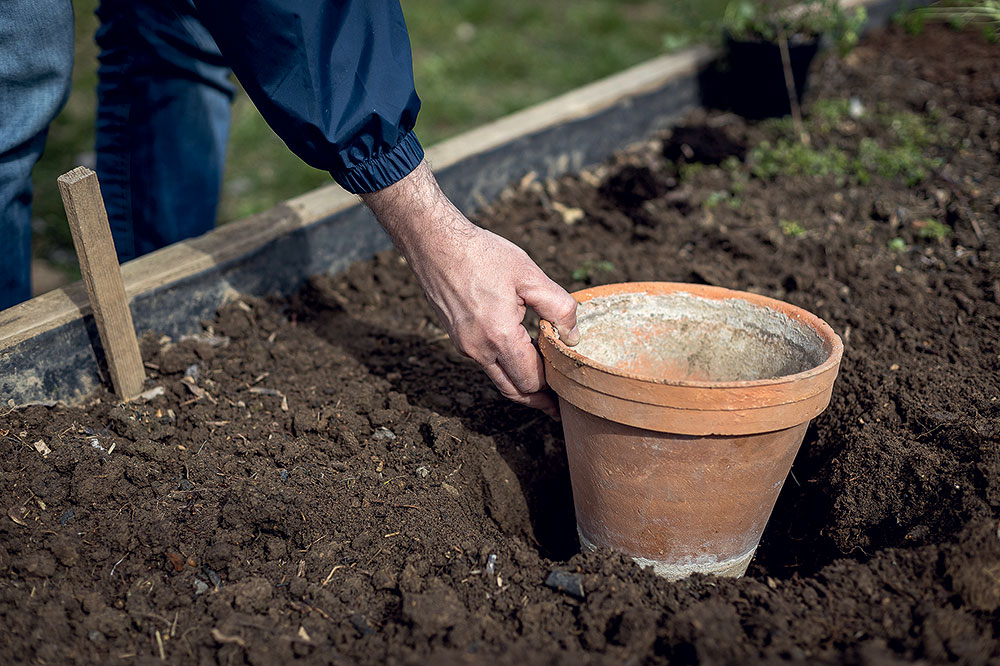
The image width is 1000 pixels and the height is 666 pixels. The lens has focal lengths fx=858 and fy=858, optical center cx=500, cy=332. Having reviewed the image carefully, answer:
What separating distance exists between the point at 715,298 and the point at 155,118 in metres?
2.06

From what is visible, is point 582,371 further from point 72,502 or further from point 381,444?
point 72,502

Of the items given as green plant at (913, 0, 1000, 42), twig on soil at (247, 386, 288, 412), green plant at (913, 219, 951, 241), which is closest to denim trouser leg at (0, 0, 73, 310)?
twig on soil at (247, 386, 288, 412)

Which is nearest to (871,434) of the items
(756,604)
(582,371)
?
(756,604)

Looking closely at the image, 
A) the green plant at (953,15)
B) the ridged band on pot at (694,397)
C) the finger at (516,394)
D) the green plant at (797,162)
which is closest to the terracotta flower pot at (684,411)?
the ridged band on pot at (694,397)

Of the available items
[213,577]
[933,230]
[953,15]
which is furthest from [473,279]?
[953,15]

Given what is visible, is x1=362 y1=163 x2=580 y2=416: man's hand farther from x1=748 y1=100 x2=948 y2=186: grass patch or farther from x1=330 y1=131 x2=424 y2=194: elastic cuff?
x1=748 y1=100 x2=948 y2=186: grass patch

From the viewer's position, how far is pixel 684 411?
1747 millimetres

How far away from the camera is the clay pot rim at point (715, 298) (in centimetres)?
172

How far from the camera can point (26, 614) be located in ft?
5.53

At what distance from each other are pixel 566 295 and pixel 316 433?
84cm

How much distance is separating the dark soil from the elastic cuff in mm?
703

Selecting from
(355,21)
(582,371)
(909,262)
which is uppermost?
(355,21)

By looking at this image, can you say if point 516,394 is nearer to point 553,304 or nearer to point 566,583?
point 553,304

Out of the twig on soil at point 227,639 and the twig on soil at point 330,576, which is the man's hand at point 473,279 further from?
the twig on soil at point 227,639
